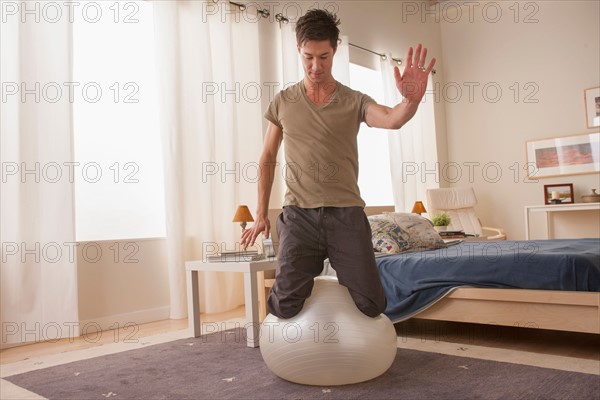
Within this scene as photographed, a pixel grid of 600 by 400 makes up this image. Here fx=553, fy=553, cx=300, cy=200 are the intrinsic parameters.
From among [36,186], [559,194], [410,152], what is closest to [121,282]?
[36,186]

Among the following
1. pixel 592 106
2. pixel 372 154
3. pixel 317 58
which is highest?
pixel 592 106

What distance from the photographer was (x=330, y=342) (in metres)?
1.81

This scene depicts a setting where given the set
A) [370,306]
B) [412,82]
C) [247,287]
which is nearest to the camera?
[412,82]

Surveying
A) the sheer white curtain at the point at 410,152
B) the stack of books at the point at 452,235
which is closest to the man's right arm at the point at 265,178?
the stack of books at the point at 452,235

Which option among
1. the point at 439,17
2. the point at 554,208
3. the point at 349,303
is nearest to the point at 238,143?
the point at 349,303

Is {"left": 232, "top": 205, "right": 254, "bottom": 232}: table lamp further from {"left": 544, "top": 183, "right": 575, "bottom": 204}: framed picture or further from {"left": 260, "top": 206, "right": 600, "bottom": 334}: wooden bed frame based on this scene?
{"left": 544, "top": 183, "right": 575, "bottom": 204}: framed picture

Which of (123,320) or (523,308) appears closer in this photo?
(523,308)

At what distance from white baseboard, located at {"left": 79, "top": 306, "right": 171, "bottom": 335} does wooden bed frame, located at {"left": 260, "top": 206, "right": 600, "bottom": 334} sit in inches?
73.1

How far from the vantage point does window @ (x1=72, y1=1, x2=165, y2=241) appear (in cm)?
352

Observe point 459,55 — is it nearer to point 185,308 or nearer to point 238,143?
point 238,143

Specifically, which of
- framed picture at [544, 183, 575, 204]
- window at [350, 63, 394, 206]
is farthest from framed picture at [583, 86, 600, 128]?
window at [350, 63, 394, 206]

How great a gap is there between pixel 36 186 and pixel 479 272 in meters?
2.40

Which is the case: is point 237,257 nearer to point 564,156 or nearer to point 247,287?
point 247,287

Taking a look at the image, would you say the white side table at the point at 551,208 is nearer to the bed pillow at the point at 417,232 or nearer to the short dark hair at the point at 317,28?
the bed pillow at the point at 417,232
